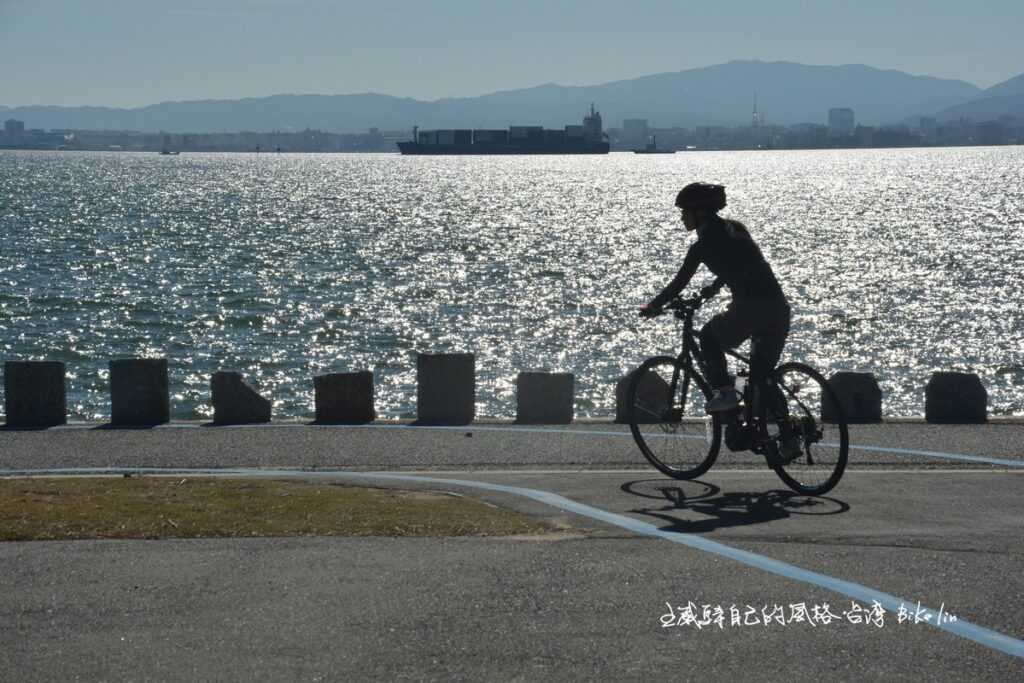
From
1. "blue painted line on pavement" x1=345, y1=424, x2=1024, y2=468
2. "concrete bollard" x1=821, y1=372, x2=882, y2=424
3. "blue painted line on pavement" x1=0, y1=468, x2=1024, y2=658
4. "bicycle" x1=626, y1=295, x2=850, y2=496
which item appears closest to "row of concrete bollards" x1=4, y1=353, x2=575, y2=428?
"blue painted line on pavement" x1=345, y1=424, x2=1024, y2=468

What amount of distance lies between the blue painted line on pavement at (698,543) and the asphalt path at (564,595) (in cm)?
5

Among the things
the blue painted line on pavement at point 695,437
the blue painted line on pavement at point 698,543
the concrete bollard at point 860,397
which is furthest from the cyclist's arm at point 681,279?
the concrete bollard at point 860,397

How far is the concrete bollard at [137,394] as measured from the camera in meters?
12.6

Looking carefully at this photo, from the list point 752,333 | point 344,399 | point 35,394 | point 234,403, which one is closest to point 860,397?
point 752,333

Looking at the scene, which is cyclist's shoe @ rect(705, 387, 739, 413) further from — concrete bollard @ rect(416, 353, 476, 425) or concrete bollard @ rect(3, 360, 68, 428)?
concrete bollard @ rect(3, 360, 68, 428)

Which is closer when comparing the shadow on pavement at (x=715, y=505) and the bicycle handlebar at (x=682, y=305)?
the shadow on pavement at (x=715, y=505)

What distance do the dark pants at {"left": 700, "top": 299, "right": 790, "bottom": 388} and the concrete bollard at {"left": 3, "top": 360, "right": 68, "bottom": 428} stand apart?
6.66m

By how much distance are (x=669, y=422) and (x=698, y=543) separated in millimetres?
2475

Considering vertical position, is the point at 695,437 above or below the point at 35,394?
above

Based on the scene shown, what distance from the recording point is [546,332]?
39.9m

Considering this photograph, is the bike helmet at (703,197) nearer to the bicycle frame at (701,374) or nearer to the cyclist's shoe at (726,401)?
the bicycle frame at (701,374)

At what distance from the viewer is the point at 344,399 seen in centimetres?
1273

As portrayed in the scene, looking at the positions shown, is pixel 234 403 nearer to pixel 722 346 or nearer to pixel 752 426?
pixel 722 346

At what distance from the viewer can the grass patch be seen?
22.4 feet
